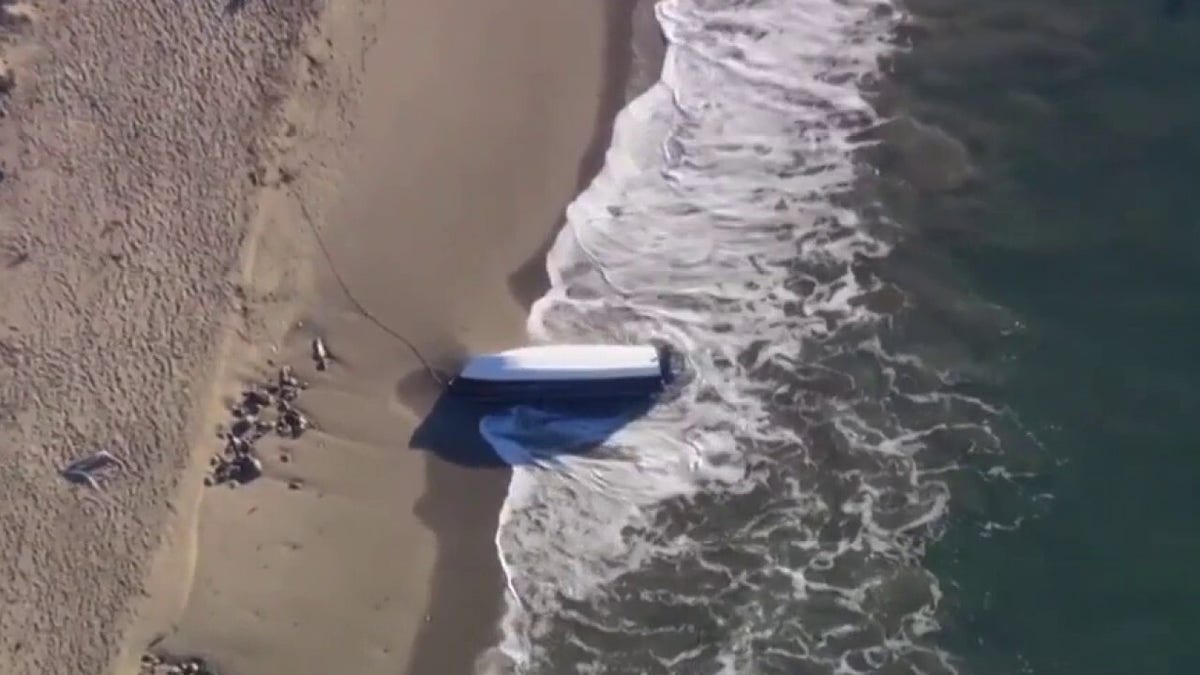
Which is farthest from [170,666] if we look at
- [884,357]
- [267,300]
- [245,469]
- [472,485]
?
[884,357]

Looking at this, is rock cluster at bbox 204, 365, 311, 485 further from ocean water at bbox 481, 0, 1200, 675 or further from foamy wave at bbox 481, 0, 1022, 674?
ocean water at bbox 481, 0, 1200, 675

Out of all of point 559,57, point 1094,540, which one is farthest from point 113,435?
point 1094,540

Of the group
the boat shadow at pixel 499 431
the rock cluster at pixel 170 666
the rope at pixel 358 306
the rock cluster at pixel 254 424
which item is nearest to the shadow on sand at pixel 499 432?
the boat shadow at pixel 499 431

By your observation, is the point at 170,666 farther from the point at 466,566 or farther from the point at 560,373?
the point at 560,373

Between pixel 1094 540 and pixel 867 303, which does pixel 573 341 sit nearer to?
pixel 867 303

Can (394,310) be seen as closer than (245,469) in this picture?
No

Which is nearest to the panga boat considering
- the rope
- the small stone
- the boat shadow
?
the boat shadow
